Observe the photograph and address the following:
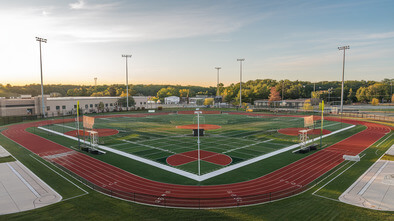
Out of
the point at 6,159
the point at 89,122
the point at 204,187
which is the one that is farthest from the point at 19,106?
the point at 204,187

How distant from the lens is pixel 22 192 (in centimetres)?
1756

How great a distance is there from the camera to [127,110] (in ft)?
287

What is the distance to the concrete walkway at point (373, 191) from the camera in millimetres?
15461

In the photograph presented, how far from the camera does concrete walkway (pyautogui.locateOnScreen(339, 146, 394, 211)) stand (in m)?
15.5

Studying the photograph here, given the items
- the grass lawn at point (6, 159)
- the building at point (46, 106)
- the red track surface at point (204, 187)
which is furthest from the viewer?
the building at point (46, 106)

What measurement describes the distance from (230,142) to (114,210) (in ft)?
71.2

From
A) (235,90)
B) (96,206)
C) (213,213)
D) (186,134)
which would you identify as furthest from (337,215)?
(235,90)

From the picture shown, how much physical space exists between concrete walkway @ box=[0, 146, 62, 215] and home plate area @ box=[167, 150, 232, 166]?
1101cm

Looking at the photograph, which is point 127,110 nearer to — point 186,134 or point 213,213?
point 186,134

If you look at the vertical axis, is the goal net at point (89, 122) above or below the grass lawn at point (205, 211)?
above

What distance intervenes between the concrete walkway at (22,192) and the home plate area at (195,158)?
36.1 ft

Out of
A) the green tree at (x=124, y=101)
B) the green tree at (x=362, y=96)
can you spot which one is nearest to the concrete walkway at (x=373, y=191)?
the green tree at (x=124, y=101)

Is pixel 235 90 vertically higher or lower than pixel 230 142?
higher

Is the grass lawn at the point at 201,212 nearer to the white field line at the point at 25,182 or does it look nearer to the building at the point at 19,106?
the white field line at the point at 25,182
